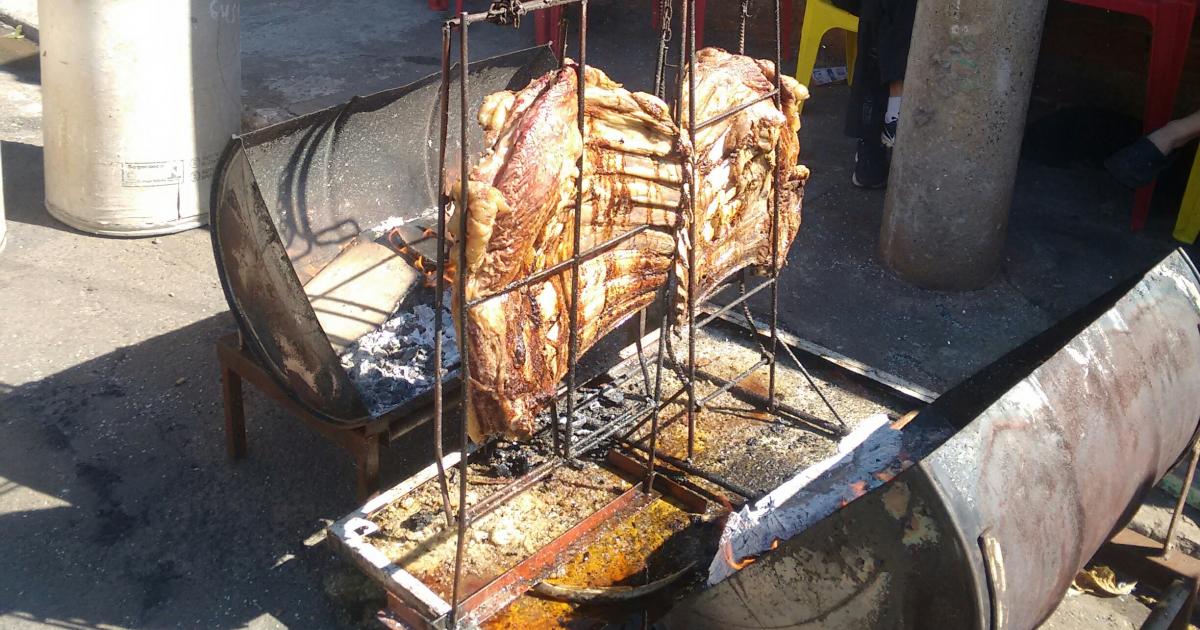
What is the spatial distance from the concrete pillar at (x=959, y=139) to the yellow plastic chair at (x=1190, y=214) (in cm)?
117

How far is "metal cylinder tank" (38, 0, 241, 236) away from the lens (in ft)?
19.4

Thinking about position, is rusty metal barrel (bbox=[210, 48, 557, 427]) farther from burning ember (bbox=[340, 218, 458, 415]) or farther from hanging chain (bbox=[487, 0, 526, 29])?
hanging chain (bbox=[487, 0, 526, 29])

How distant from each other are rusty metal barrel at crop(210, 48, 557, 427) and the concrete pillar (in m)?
1.99

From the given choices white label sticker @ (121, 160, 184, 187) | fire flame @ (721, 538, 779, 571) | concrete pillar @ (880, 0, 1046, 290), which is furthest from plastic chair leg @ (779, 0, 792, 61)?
fire flame @ (721, 538, 779, 571)

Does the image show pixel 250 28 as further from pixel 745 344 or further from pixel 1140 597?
pixel 1140 597

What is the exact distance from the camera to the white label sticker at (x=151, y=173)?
20.4 ft

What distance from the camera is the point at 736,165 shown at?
408 cm

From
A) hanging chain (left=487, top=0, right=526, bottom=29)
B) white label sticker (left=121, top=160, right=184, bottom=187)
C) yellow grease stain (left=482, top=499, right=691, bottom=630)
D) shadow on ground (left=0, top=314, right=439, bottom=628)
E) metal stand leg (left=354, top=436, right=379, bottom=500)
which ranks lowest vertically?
shadow on ground (left=0, top=314, right=439, bottom=628)

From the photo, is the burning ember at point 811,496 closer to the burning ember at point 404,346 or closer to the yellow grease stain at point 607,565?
the yellow grease stain at point 607,565

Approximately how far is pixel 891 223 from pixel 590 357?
83.0 inches

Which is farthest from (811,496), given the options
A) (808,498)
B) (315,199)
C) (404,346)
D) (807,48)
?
(807,48)

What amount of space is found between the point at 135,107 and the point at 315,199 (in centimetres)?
200

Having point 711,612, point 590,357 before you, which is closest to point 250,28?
point 590,357

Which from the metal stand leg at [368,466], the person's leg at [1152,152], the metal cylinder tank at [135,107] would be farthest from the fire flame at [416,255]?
the person's leg at [1152,152]
